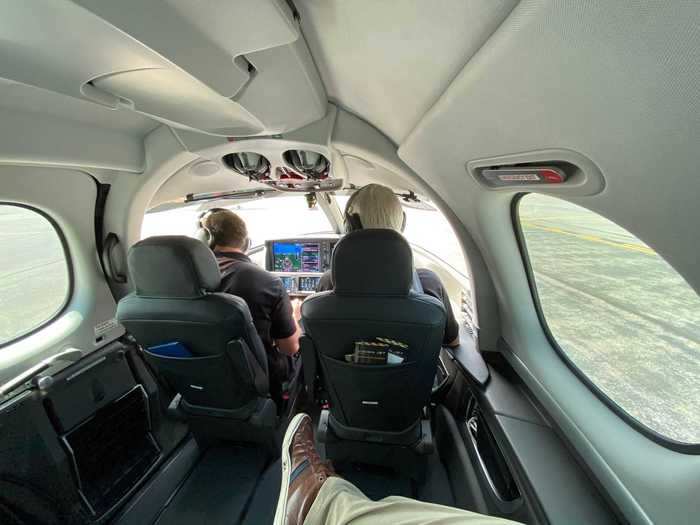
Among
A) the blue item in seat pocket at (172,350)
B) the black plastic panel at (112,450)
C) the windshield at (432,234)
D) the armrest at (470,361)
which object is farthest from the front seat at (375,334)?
the black plastic panel at (112,450)

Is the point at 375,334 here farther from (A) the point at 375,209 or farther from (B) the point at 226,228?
(B) the point at 226,228

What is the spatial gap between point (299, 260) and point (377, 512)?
2.74m

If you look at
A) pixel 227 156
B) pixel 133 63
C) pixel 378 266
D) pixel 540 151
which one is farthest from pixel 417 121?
pixel 227 156

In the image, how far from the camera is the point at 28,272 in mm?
1723

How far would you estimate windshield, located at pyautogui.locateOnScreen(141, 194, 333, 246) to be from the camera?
3.50 meters

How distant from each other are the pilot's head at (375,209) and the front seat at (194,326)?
0.84 meters

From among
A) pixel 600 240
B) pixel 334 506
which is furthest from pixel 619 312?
pixel 334 506

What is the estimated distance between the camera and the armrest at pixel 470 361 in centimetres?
147

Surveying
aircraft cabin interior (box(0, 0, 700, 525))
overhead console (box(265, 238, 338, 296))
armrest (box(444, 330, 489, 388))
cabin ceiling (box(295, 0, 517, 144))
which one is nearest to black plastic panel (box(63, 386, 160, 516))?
aircraft cabin interior (box(0, 0, 700, 525))

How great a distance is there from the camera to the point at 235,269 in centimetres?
173

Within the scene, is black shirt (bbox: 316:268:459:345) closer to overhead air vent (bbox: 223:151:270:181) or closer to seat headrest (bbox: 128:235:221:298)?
seat headrest (bbox: 128:235:221:298)

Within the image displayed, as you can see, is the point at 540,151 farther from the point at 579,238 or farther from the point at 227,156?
the point at 227,156

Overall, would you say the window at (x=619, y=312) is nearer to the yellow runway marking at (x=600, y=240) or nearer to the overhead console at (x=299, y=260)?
the yellow runway marking at (x=600, y=240)

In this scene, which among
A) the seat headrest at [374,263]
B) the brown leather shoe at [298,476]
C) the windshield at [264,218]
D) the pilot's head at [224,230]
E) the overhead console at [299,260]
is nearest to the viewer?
the brown leather shoe at [298,476]
